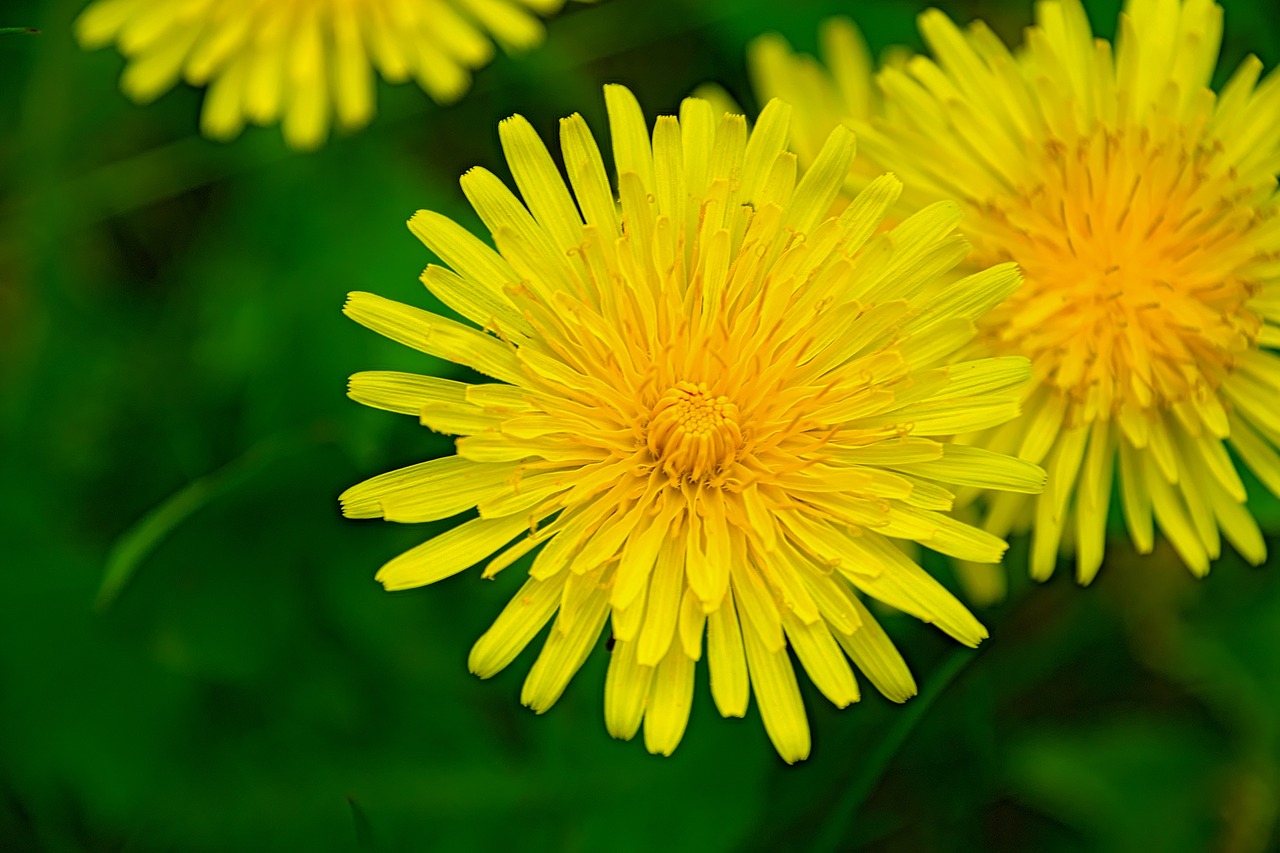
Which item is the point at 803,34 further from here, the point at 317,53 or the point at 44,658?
the point at 44,658

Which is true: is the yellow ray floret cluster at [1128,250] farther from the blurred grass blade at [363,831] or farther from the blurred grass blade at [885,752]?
the blurred grass blade at [363,831]

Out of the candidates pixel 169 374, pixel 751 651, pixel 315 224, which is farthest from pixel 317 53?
pixel 751 651

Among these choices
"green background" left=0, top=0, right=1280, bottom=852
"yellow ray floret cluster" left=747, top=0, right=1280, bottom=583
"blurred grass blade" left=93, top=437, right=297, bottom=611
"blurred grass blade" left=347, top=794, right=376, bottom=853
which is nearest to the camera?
"blurred grass blade" left=347, top=794, right=376, bottom=853

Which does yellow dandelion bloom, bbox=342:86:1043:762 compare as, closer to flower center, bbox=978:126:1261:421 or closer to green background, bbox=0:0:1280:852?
flower center, bbox=978:126:1261:421

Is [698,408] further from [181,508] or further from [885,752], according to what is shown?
[181,508]

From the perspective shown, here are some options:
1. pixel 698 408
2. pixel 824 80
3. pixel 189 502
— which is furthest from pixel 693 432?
pixel 824 80

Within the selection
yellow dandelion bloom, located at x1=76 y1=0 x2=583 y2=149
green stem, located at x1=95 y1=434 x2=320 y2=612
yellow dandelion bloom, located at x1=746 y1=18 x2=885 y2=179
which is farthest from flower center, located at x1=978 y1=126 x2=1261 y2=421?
green stem, located at x1=95 y1=434 x2=320 y2=612

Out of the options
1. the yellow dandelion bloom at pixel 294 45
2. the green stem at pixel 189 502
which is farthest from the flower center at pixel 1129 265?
the green stem at pixel 189 502
